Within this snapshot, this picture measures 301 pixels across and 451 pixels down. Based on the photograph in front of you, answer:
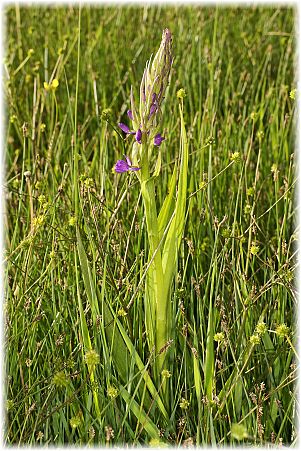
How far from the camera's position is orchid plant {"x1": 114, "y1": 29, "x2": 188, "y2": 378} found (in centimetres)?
125

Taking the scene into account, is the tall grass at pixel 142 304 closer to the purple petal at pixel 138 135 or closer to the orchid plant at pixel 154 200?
the orchid plant at pixel 154 200

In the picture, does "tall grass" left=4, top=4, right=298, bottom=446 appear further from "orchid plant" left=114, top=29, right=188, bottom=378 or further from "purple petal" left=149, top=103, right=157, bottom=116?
"purple petal" left=149, top=103, right=157, bottom=116

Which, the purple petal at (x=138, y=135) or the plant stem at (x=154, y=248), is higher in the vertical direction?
the purple petal at (x=138, y=135)

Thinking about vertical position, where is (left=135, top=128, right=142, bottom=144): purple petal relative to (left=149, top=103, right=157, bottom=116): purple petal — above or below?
below

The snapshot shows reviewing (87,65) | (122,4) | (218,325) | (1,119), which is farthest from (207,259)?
(122,4)

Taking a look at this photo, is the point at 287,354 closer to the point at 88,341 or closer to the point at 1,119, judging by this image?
the point at 88,341

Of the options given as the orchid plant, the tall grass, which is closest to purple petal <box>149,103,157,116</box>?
the orchid plant

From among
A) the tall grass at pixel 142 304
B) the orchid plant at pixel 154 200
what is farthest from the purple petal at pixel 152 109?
the tall grass at pixel 142 304

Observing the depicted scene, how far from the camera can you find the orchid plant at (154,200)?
4.09ft

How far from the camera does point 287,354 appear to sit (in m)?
1.51

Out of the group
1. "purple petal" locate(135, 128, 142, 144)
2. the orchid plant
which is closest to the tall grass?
the orchid plant

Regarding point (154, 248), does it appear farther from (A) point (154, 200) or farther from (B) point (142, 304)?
(B) point (142, 304)

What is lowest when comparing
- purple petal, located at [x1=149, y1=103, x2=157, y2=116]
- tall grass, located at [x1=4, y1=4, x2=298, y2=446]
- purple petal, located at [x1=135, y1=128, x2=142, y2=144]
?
tall grass, located at [x1=4, y1=4, x2=298, y2=446]

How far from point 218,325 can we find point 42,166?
2.79ft
